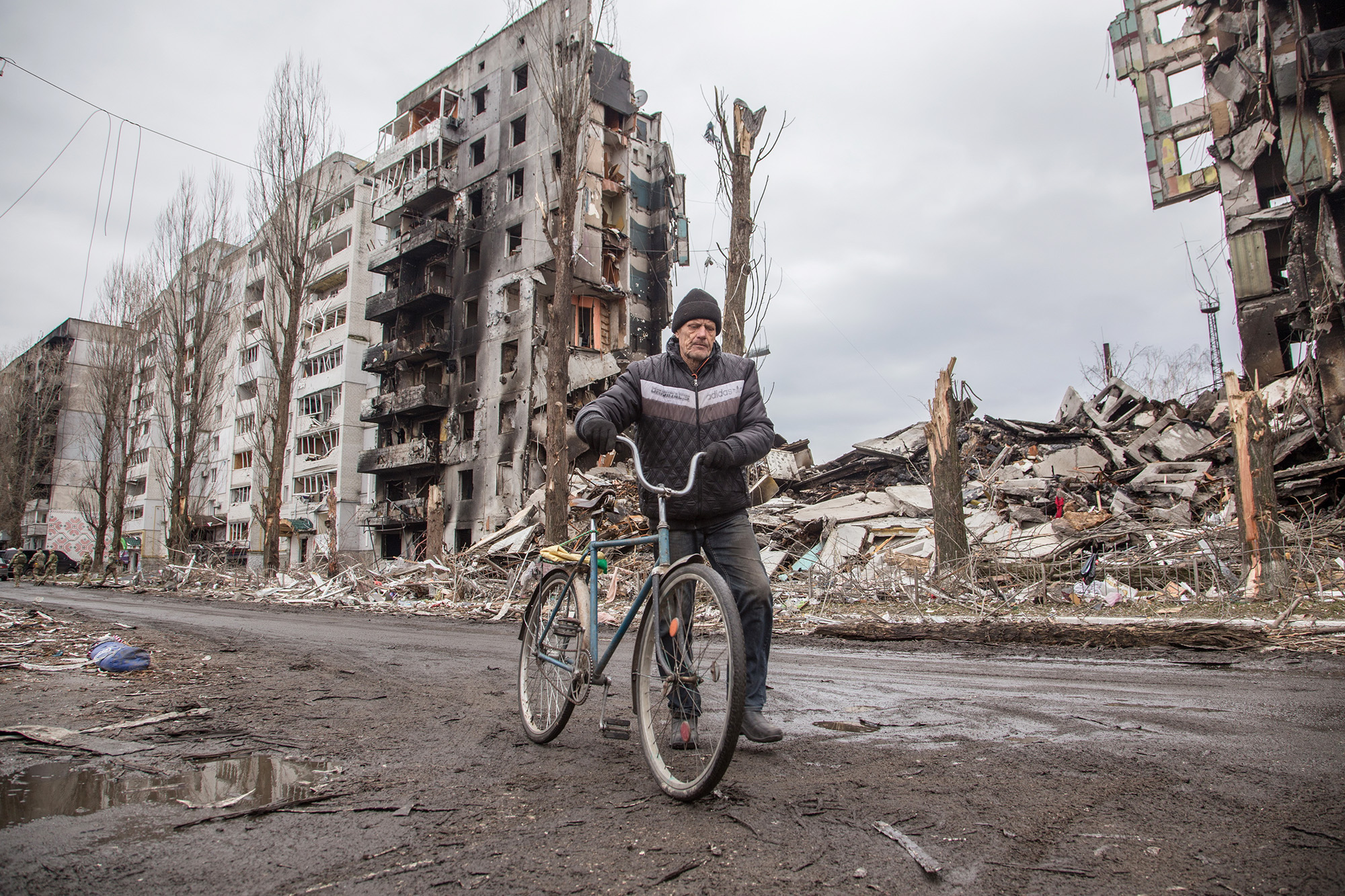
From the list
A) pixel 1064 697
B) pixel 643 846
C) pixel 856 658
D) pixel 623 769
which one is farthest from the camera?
pixel 856 658

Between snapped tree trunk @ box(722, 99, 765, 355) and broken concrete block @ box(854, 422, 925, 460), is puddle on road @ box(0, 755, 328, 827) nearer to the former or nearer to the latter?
snapped tree trunk @ box(722, 99, 765, 355)

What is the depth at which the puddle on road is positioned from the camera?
8.09ft

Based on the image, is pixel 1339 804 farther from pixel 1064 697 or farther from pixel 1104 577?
pixel 1104 577

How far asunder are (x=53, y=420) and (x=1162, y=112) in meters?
82.5

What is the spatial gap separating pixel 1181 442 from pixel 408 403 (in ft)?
115

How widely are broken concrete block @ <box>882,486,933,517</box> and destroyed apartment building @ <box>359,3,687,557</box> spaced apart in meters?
18.2

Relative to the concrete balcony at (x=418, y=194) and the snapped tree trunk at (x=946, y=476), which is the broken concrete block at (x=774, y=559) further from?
the concrete balcony at (x=418, y=194)

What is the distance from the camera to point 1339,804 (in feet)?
7.69

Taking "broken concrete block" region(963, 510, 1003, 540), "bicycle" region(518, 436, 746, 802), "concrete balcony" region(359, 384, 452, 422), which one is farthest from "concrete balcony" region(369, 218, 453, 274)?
"bicycle" region(518, 436, 746, 802)

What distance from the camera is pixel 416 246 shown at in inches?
1652

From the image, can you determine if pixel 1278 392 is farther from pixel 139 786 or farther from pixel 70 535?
pixel 70 535

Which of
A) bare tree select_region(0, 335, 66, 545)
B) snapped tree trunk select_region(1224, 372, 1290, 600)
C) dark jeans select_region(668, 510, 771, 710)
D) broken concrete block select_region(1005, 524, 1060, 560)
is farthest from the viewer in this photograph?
bare tree select_region(0, 335, 66, 545)

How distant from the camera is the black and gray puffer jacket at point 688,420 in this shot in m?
3.53

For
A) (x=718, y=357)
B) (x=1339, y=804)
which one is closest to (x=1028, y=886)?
(x=1339, y=804)
